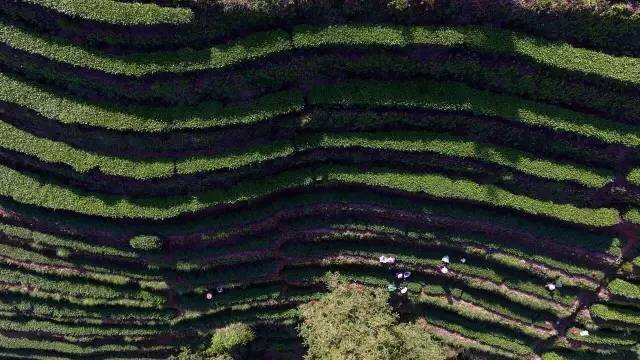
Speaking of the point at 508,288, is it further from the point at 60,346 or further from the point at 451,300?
the point at 60,346

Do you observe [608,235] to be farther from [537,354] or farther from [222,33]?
[222,33]

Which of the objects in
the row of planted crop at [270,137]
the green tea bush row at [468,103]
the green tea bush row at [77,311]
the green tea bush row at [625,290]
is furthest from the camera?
the green tea bush row at [77,311]

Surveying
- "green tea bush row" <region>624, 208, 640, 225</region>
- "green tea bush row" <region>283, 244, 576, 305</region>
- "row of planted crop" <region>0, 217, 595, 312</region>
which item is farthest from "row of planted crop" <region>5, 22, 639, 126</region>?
"green tea bush row" <region>283, 244, 576, 305</region>

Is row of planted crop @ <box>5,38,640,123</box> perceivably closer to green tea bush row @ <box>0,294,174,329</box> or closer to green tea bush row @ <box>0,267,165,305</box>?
green tea bush row @ <box>0,267,165,305</box>

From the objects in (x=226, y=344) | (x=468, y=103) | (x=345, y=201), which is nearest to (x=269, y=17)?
(x=345, y=201)

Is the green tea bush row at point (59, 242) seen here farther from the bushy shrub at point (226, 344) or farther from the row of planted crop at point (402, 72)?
the row of planted crop at point (402, 72)

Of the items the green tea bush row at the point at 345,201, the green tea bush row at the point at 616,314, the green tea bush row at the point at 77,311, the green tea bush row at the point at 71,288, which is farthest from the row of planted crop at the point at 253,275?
the green tea bush row at the point at 616,314
